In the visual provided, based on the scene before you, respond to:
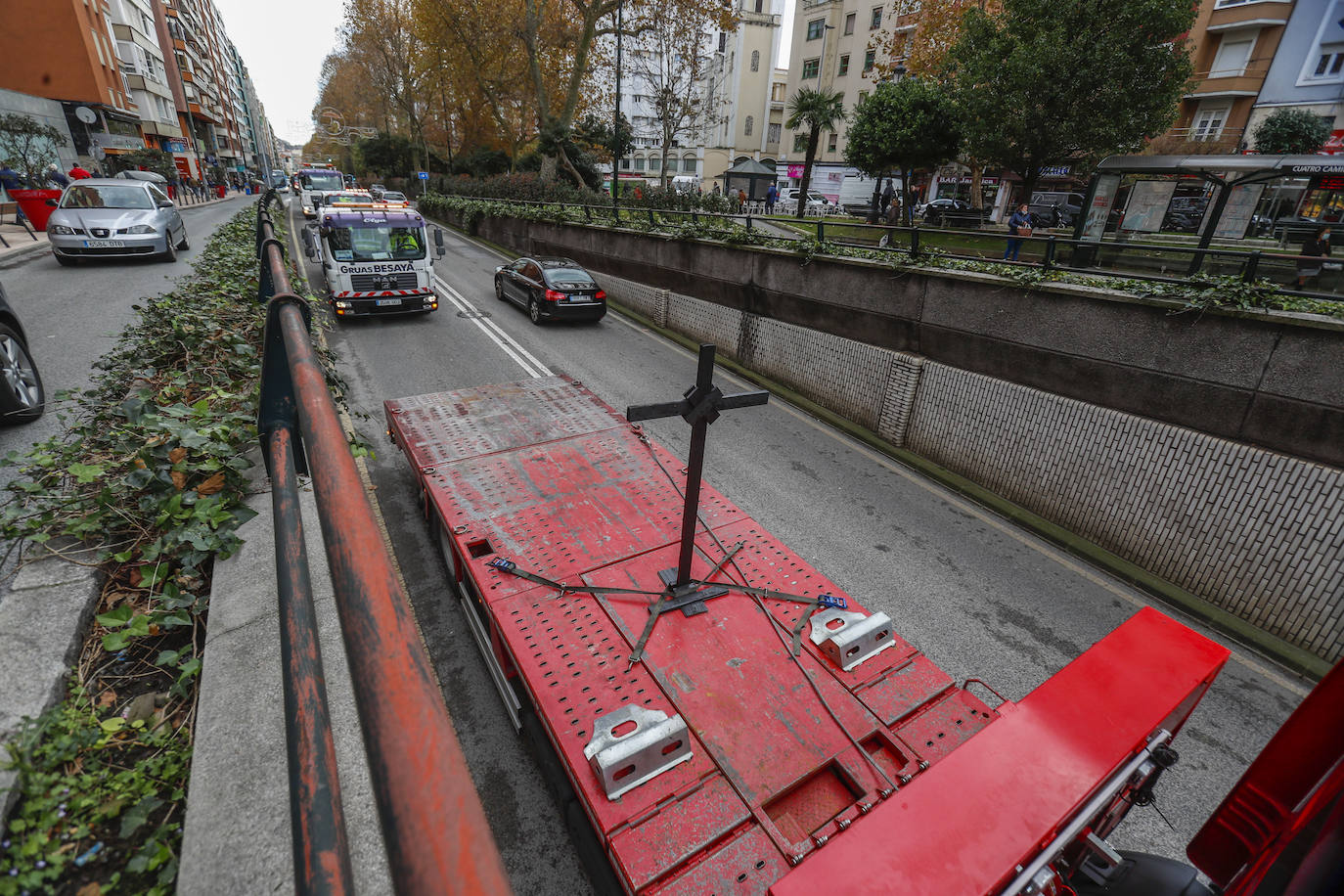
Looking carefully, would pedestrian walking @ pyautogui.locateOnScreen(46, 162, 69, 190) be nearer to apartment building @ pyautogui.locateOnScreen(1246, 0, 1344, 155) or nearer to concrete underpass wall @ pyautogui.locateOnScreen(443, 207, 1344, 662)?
concrete underpass wall @ pyautogui.locateOnScreen(443, 207, 1344, 662)

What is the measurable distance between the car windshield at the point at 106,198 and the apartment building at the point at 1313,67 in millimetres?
50244

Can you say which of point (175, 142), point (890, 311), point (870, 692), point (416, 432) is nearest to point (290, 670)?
point (870, 692)

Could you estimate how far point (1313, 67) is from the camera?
32.9 metres

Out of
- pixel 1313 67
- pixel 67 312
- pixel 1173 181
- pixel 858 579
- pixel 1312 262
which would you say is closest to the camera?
pixel 1312 262

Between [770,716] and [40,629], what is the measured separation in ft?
11.9

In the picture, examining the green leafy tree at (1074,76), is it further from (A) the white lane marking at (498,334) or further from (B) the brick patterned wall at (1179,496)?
(A) the white lane marking at (498,334)

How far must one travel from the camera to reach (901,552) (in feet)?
23.8

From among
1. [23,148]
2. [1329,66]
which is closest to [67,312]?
[23,148]

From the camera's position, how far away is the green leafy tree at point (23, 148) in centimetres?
2414

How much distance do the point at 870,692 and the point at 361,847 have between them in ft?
9.21

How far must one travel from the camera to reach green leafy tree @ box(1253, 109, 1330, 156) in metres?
31.3

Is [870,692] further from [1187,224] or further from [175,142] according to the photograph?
[175,142]

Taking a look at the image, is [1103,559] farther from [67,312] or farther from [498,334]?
[67,312]

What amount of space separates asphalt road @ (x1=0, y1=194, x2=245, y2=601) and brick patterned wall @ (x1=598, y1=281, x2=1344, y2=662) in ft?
→ 32.7
